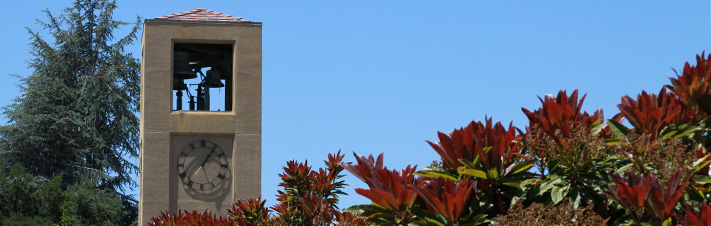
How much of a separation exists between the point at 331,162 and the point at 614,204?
11.6ft

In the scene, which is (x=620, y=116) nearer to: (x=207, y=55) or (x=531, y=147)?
(x=531, y=147)

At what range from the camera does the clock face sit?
1261 cm

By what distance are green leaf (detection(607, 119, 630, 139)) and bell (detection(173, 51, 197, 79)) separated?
8.53 meters

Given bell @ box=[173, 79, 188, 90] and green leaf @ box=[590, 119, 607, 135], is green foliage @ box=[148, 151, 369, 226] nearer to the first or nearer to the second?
green leaf @ box=[590, 119, 607, 135]

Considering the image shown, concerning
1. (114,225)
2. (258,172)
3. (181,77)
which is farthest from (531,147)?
(114,225)

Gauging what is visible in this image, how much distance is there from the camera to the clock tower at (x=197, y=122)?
12.6 meters

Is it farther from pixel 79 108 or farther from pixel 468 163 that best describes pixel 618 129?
pixel 79 108

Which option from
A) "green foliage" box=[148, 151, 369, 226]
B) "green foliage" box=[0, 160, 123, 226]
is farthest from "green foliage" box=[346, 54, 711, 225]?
"green foliage" box=[0, 160, 123, 226]

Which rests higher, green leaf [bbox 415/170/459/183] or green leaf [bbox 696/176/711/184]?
green leaf [bbox 415/170/459/183]

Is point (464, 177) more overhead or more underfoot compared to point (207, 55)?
more underfoot

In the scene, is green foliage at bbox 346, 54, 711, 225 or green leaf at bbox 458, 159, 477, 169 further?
green leaf at bbox 458, 159, 477, 169

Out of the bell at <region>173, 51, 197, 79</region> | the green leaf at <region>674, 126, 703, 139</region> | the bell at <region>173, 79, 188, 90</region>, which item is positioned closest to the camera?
the green leaf at <region>674, 126, 703, 139</region>

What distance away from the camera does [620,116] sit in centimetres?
577

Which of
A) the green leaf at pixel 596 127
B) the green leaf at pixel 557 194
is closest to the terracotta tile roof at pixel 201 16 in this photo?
the green leaf at pixel 596 127
